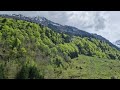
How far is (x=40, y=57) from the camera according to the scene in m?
68.4

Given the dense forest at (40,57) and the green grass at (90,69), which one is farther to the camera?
the green grass at (90,69)

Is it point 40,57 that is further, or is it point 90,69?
point 90,69

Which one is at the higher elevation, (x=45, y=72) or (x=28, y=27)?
(x=28, y=27)

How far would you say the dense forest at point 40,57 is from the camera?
60397mm

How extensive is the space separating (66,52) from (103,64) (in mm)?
18364

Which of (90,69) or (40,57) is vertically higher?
Answer: (40,57)

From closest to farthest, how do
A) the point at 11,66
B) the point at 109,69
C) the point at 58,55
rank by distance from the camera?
the point at 11,66
the point at 58,55
the point at 109,69

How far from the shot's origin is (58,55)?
75688 mm

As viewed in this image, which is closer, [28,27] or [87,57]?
[28,27]

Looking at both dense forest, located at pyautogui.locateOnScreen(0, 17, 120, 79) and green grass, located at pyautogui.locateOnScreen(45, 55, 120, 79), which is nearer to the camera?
dense forest, located at pyautogui.locateOnScreen(0, 17, 120, 79)

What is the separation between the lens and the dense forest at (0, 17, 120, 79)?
60397 millimetres
